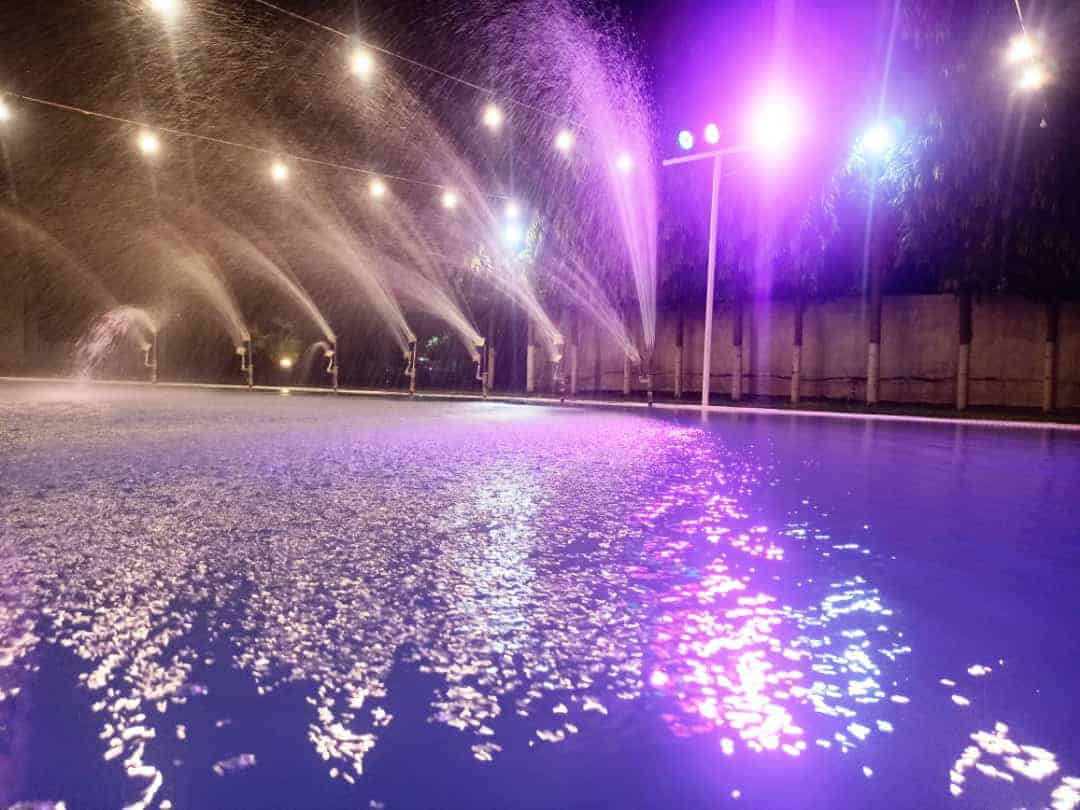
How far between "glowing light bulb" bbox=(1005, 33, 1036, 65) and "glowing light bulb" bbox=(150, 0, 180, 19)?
1797cm

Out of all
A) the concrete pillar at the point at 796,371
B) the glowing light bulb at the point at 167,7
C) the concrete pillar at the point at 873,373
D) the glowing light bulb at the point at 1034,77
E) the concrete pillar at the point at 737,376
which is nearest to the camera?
the glowing light bulb at the point at 167,7

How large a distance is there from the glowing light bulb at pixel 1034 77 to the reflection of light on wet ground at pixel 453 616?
15405 millimetres

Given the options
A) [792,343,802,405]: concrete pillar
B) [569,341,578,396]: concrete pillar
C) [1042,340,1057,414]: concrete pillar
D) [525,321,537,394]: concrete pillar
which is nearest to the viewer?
[1042,340,1057,414]: concrete pillar

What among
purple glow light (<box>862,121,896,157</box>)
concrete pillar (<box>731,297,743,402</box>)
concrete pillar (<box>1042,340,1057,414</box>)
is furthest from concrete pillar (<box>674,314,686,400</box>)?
concrete pillar (<box>1042,340,1057,414</box>)

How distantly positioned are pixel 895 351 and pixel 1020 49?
10.6m

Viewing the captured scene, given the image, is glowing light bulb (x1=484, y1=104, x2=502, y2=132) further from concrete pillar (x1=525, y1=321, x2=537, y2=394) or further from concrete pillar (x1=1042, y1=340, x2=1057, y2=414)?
concrete pillar (x1=1042, y1=340, x2=1057, y2=414)

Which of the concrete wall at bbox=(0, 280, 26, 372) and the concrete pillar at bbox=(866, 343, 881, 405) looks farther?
the concrete wall at bbox=(0, 280, 26, 372)

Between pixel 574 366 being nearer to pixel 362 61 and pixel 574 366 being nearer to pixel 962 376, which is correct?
pixel 962 376

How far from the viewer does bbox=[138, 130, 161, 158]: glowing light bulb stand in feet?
78.7

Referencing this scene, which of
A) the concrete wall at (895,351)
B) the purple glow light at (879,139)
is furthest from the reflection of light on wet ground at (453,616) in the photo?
the concrete wall at (895,351)

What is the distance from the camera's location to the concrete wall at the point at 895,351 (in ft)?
76.4

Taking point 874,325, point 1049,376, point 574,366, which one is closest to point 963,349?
point 1049,376

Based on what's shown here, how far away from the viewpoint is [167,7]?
1512 cm

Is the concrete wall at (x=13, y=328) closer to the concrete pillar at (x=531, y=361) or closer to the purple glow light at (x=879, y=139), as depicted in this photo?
the concrete pillar at (x=531, y=361)
